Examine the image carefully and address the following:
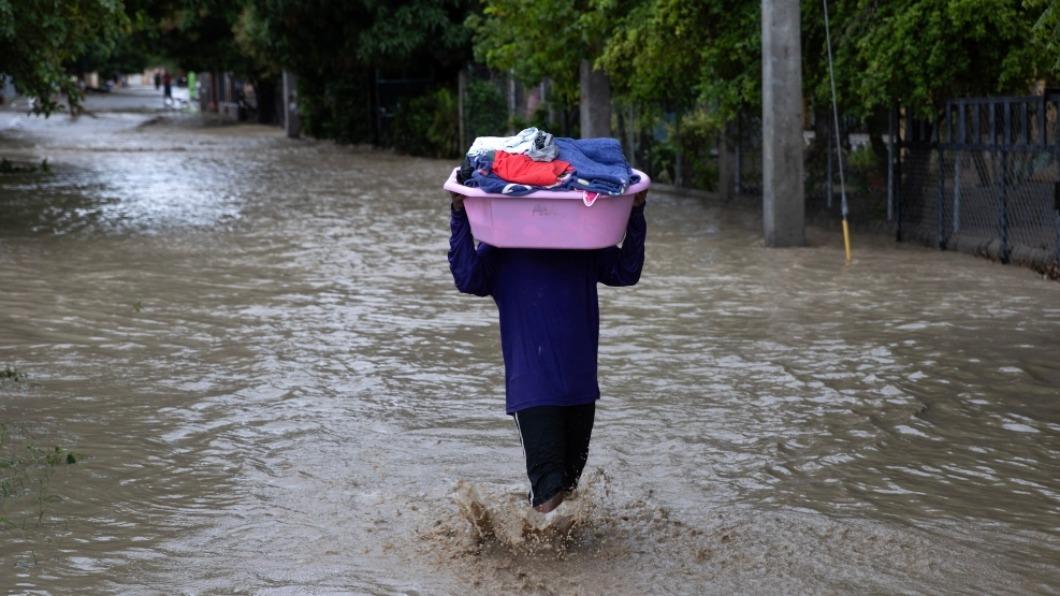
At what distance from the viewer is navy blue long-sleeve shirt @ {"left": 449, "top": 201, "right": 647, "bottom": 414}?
5.71 meters

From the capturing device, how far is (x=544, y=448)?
5730 mm

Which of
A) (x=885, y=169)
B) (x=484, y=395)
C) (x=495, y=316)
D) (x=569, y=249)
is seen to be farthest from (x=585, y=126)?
(x=569, y=249)

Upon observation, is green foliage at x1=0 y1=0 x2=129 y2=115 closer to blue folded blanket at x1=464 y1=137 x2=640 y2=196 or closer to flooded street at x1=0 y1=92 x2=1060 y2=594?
flooded street at x1=0 y1=92 x2=1060 y2=594

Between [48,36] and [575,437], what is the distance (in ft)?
48.3

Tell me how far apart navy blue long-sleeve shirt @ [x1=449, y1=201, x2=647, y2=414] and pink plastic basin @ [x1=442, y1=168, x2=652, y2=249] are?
155 millimetres

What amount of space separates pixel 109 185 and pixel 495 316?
16.1 meters

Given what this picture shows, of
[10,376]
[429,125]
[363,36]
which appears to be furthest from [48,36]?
[429,125]

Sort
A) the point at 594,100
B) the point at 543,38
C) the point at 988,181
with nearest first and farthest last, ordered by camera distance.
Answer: the point at 988,181 → the point at 543,38 → the point at 594,100

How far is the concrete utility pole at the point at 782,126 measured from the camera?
52.7 feet

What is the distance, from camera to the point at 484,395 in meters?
9.00

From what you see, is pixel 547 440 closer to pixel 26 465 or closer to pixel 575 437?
pixel 575 437

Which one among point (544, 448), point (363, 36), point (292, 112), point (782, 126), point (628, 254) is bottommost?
point (544, 448)

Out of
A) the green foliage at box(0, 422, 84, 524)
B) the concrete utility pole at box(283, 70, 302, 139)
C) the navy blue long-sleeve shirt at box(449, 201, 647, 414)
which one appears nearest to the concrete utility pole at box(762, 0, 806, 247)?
the green foliage at box(0, 422, 84, 524)

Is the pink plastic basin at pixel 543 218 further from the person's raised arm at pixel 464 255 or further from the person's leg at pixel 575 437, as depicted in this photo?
the person's leg at pixel 575 437
